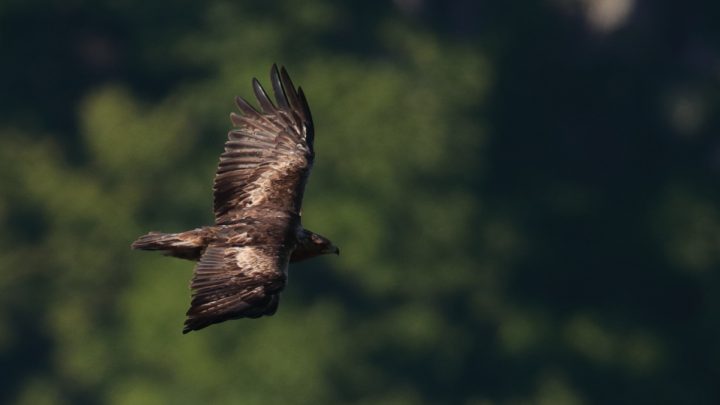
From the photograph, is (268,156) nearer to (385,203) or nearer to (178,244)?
(178,244)

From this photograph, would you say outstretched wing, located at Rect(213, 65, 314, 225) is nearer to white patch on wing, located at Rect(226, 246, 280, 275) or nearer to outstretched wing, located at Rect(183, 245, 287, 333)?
white patch on wing, located at Rect(226, 246, 280, 275)

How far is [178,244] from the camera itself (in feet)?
80.9

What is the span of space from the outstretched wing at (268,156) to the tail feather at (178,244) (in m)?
1.09

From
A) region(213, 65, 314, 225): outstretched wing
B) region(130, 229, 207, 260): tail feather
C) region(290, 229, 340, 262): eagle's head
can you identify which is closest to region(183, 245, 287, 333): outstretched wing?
region(130, 229, 207, 260): tail feather

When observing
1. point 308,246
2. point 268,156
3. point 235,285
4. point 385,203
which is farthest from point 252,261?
point 385,203

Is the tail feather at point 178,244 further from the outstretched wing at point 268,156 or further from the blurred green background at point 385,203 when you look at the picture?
the blurred green background at point 385,203

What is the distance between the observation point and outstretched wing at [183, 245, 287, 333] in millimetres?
22531

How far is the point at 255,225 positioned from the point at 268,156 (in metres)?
2.27

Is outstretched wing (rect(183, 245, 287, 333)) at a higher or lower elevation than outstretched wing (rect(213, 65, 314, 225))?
lower

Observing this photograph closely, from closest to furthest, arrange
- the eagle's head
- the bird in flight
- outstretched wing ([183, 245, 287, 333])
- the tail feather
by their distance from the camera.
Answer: outstretched wing ([183, 245, 287, 333])
the bird in flight
the tail feather
the eagle's head

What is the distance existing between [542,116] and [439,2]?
292 inches

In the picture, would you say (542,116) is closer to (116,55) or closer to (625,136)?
(625,136)

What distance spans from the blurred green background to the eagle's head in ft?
133

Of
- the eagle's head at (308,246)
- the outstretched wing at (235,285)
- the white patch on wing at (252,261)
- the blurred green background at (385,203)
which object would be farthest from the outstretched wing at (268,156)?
the blurred green background at (385,203)
